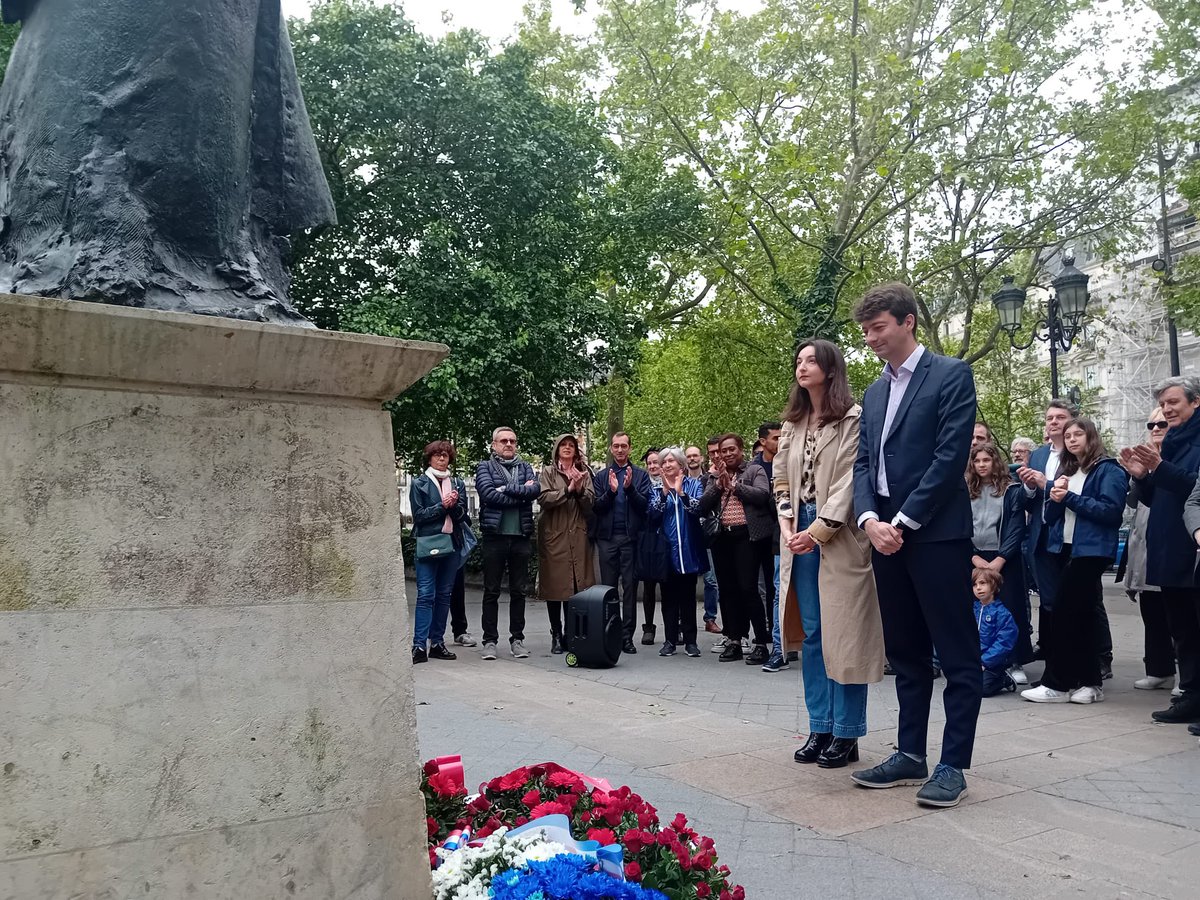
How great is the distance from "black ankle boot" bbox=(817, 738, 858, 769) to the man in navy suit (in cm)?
34

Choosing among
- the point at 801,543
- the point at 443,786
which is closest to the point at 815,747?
the point at 801,543

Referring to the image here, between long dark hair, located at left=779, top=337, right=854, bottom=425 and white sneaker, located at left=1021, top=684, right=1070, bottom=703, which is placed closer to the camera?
long dark hair, located at left=779, top=337, right=854, bottom=425

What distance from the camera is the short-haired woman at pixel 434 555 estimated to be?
8891 millimetres

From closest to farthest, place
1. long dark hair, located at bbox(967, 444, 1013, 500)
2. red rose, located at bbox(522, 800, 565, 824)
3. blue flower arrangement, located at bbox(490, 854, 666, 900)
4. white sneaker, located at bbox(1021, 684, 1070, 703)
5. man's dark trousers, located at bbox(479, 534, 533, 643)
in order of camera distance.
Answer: blue flower arrangement, located at bbox(490, 854, 666, 900), red rose, located at bbox(522, 800, 565, 824), white sneaker, located at bbox(1021, 684, 1070, 703), long dark hair, located at bbox(967, 444, 1013, 500), man's dark trousers, located at bbox(479, 534, 533, 643)

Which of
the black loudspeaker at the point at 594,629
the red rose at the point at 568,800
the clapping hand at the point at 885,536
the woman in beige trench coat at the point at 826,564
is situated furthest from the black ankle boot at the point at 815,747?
the black loudspeaker at the point at 594,629

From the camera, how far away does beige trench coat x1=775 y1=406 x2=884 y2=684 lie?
15.0 feet

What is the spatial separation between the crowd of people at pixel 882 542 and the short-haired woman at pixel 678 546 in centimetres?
2

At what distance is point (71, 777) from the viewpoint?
209cm

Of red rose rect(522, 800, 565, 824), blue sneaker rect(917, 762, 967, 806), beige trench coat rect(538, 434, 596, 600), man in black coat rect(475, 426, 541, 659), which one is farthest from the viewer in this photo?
beige trench coat rect(538, 434, 596, 600)

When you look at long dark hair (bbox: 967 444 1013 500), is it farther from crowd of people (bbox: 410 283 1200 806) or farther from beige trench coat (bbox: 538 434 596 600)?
beige trench coat (bbox: 538 434 596 600)

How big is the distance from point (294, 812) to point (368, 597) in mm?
531

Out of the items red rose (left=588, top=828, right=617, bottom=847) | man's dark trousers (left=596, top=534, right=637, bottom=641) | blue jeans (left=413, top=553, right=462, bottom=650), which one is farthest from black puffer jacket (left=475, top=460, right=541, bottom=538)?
red rose (left=588, top=828, right=617, bottom=847)

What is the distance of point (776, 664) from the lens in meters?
8.34

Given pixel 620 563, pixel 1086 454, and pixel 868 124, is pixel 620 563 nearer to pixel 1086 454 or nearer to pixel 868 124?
pixel 1086 454
